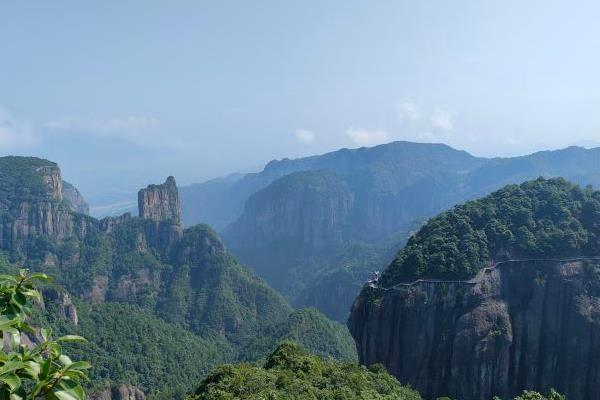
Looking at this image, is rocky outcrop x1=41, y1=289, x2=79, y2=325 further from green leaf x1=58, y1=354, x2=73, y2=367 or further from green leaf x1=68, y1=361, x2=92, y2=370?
green leaf x1=68, y1=361, x2=92, y2=370

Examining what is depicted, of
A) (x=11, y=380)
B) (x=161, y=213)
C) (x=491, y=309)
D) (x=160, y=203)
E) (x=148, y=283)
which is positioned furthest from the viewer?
(x=161, y=213)

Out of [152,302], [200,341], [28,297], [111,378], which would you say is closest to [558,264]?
[28,297]

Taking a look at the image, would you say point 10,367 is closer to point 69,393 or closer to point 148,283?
point 69,393

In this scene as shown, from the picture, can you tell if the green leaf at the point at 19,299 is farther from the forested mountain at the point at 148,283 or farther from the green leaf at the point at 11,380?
the forested mountain at the point at 148,283

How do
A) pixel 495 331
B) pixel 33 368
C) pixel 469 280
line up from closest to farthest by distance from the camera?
1. pixel 33 368
2. pixel 495 331
3. pixel 469 280

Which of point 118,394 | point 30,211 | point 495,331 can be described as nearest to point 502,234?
point 495,331

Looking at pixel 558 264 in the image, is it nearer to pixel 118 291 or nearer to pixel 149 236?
pixel 118 291
